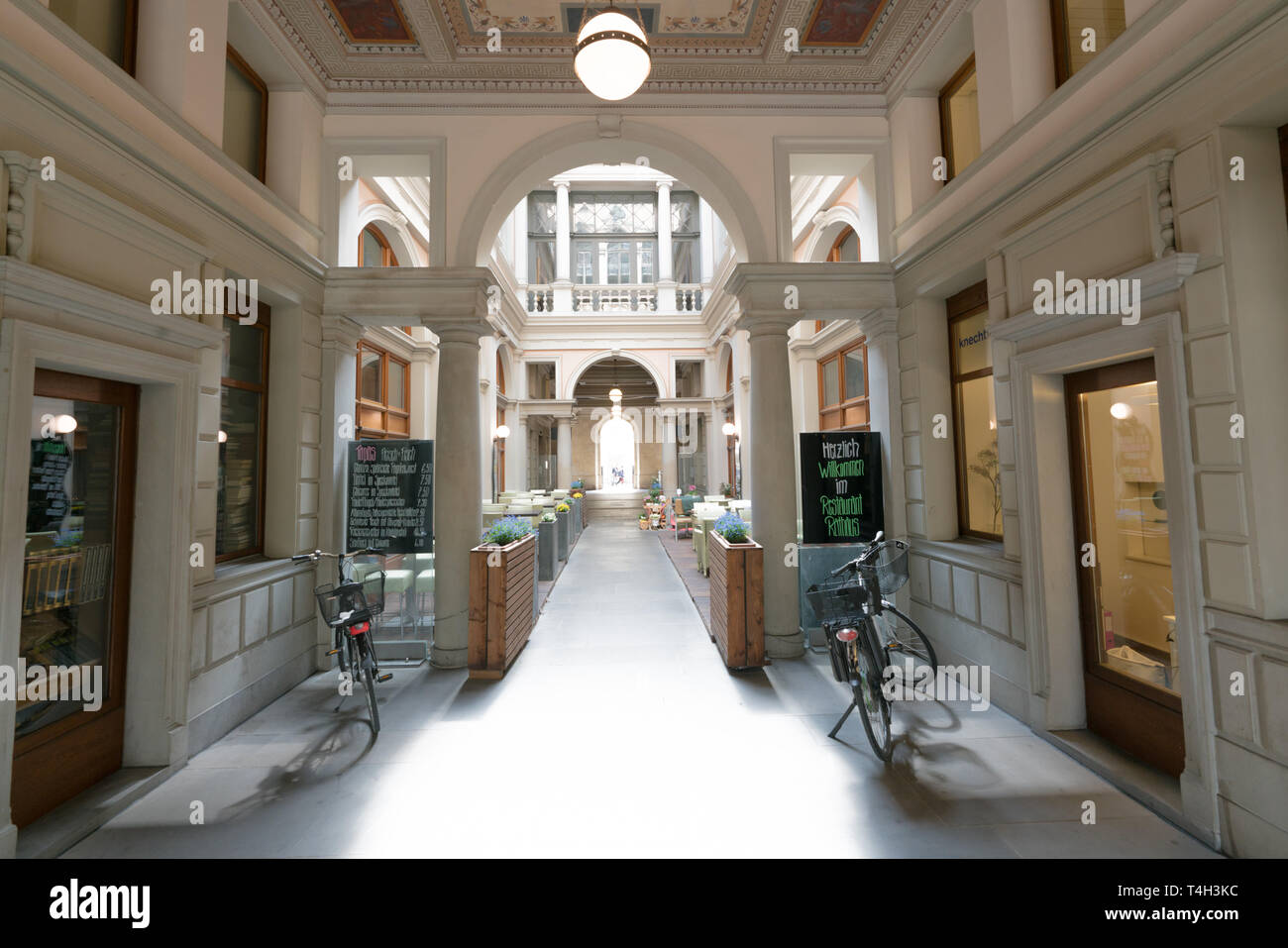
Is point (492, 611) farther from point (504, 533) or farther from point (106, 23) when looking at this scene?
point (106, 23)

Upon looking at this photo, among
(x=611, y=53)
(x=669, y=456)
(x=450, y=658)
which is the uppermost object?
(x=611, y=53)

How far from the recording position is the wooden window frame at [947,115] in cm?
488

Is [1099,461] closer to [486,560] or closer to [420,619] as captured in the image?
[486,560]

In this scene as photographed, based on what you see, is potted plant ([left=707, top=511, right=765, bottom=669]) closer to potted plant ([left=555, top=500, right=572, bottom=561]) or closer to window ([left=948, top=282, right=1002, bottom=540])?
window ([left=948, top=282, right=1002, bottom=540])

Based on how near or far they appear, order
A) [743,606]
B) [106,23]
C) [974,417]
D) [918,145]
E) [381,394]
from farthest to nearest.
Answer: [381,394]
[918,145]
[743,606]
[974,417]
[106,23]

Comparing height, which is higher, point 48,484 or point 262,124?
point 262,124

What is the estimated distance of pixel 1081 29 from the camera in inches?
140

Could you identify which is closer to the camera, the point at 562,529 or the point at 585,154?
the point at 585,154

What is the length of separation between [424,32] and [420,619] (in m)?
5.48

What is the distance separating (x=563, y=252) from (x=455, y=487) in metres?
14.6

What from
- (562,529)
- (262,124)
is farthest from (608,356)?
(262,124)

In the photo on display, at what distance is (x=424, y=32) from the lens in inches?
191

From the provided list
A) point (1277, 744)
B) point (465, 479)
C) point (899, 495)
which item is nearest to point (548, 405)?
point (465, 479)
